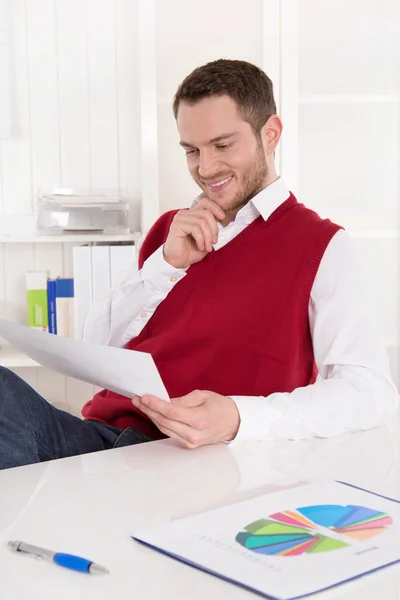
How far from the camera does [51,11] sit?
332 cm

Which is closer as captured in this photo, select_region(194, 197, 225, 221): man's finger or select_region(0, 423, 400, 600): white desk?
select_region(0, 423, 400, 600): white desk

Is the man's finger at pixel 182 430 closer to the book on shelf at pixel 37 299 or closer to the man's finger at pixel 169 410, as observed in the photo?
the man's finger at pixel 169 410

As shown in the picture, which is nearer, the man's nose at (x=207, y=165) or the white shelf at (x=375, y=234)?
the man's nose at (x=207, y=165)

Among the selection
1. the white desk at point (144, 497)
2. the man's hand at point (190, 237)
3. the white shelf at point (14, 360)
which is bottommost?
the white shelf at point (14, 360)

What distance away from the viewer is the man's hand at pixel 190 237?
5.66ft

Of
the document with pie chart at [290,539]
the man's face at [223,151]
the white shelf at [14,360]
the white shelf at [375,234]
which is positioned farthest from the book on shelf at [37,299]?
the document with pie chart at [290,539]

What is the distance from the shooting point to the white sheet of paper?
1.20 m

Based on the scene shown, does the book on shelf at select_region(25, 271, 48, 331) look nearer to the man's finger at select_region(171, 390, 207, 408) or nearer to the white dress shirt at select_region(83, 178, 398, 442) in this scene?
the white dress shirt at select_region(83, 178, 398, 442)

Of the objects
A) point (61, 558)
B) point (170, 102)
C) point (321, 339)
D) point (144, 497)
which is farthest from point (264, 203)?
point (170, 102)

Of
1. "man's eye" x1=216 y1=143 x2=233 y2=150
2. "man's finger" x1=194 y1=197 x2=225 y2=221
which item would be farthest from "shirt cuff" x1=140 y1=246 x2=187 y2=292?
"man's eye" x1=216 y1=143 x2=233 y2=150

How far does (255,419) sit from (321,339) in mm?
340

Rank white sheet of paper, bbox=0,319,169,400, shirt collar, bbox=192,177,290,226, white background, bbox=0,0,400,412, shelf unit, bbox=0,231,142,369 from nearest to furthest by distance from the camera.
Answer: white sheet of paper, bbox=0,319,169,400 < shirt collar, bbox=192,177,290,226 < white background, bbox=0,0,400,412 < shelf unit, bbox=0,231,142,369

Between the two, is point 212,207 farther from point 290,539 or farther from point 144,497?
point 290,539

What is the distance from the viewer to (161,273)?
5.87 feet
